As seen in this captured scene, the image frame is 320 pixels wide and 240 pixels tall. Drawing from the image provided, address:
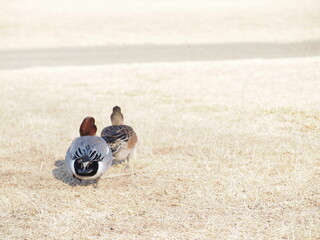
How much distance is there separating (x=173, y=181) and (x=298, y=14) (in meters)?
35.8

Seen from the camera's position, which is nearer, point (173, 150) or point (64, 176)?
point (64, 176)

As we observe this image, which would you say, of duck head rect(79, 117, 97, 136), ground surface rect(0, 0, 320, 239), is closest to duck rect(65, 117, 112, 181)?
duck head rect(79, 117, 97, 136)

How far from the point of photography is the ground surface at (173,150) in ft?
17.0

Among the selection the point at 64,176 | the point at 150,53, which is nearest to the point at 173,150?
the point at 64,176

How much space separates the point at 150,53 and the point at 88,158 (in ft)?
63.0

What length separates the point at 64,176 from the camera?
6.80 meters

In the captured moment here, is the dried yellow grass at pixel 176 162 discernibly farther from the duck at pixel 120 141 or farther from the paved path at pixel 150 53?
the paved path at pixel 150 53

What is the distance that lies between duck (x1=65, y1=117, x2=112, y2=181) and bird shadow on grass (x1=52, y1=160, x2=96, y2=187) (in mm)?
587

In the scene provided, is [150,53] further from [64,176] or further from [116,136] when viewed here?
[64,176]

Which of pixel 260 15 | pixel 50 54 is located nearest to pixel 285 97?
pixel 50 54

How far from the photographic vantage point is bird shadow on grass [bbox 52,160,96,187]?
6.48 m

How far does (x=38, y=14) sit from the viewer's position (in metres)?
42.4

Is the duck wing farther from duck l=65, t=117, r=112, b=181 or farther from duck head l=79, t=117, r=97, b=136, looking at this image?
duck l=65, t=117, r=112, b=181

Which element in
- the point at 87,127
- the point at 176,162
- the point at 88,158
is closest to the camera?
the point at 88,158
